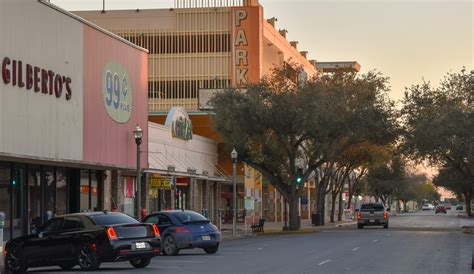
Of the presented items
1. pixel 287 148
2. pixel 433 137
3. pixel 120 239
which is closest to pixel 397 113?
pixel 433 137

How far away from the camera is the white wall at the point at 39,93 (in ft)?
86.7

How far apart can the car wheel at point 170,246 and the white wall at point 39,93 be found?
5.41 meters

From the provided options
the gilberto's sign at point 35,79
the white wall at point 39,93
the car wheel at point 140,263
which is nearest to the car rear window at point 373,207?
the white wall at point 39,93

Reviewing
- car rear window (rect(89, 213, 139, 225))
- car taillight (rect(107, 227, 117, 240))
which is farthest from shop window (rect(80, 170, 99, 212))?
car taillight (rect(107, 227, 117, 240))

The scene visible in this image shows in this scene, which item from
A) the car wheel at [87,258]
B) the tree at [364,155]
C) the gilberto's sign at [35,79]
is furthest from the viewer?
the tree at [364,155]

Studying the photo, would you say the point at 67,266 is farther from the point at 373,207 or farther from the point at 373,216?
the point at 373,207

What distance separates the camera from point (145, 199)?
44531 mm

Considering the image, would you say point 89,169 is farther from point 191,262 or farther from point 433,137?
point 433,137

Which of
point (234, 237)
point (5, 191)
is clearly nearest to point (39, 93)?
point (5, 191)

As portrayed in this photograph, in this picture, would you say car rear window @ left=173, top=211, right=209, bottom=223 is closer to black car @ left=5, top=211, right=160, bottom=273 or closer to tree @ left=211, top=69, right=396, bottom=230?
black car @ left=5, top=211, right=160, bottom=273

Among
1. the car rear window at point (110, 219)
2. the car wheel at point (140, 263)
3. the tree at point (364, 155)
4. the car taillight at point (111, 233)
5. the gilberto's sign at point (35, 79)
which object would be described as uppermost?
the gilberto's sign at point (35, 79)

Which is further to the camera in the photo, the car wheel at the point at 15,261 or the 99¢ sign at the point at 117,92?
the 99¢ sign at the point at 117,92

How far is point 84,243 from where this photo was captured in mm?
20438

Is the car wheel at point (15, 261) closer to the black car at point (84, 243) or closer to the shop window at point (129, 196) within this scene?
the black car at point (84, 243)
